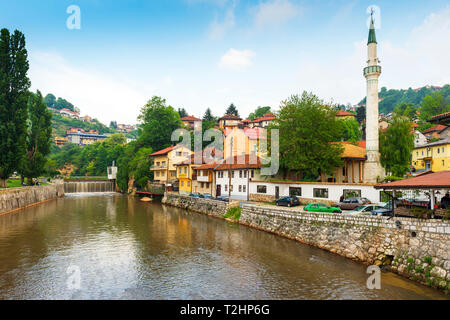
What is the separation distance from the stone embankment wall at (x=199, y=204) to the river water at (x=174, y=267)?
301 inches

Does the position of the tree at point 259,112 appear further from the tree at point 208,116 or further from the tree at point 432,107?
the tree at point 432,107

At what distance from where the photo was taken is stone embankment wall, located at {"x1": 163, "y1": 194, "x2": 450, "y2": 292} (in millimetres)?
14227

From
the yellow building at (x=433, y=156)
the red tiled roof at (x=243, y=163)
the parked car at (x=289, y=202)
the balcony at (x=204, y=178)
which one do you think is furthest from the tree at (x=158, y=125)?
the yellow building at (x=433, y=156)

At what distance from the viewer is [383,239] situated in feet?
57.0

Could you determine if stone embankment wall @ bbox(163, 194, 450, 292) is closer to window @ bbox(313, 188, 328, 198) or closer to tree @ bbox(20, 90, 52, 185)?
window @ bbox(313, 188, 328, 198)

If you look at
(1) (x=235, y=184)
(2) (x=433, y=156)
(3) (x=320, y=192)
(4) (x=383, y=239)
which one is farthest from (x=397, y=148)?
(4) (x=383, y=239)

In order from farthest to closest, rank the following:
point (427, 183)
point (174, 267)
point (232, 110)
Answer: point (232, 110) < point (174, 267) < point (427, 183)

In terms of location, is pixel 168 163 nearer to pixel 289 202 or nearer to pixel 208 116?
pixel 289 202

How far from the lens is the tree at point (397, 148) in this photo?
3703cm

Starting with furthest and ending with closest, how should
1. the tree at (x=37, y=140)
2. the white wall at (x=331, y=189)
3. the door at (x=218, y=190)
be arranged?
the tree at (x=37, y=140)
the door at (x=218, y=190)
the white wall at (x=331, y=189)

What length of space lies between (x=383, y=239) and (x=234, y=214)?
1949 centimetres

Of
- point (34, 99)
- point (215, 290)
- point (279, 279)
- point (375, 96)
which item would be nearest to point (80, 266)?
point (215, 290)

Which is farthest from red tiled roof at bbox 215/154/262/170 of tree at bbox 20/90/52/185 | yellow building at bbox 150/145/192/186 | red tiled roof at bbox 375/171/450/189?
tree at bbox 20/90/52/185
